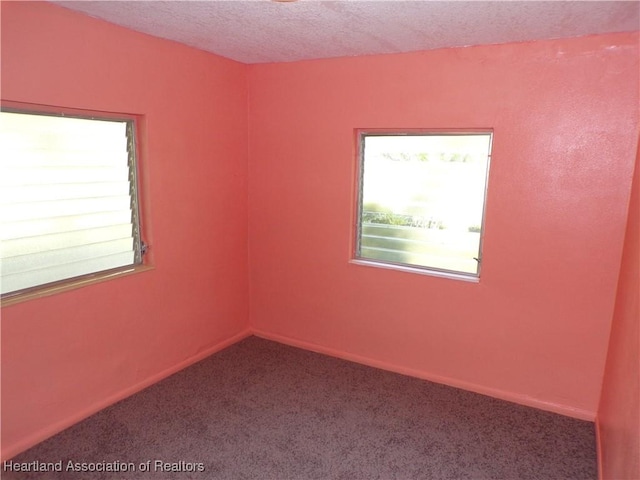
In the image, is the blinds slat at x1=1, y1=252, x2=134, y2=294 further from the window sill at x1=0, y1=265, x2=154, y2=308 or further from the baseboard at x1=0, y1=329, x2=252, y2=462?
the baseboard at x1=0, y1=329, x2=252, y2=462

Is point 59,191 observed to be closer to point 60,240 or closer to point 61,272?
point 60,240

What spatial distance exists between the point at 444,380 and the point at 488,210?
1.21 m

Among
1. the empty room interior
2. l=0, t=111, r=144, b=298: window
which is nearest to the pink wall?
the empty room interior

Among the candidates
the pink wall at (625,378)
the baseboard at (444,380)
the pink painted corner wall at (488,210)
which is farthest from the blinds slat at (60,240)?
the pink wall at (625,378)

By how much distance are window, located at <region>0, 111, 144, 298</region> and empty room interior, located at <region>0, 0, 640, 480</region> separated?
0.10ft

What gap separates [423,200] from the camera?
299cm

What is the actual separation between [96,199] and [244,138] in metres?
1.28

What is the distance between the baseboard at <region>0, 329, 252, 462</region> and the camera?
2.23 m

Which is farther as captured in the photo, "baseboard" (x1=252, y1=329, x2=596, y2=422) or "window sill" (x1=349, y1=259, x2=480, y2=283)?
"window sill" (x1=349, y1=259, x2=480, y2=283)

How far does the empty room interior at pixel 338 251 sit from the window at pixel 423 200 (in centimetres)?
2

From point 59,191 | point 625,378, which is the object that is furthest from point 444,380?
point 59,191

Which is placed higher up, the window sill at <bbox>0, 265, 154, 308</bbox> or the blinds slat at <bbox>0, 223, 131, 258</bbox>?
the blinds slat at <bbox>0, 223, 131, 258</bbox>

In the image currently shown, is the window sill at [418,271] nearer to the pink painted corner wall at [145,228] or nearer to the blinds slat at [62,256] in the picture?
the pink painted corner wall at [145,228]

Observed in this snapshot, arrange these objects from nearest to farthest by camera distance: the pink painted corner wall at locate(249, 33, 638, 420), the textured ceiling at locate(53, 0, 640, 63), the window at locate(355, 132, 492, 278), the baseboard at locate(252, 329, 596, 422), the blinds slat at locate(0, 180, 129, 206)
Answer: the textured ceiling at locate(53, 0, 640, 63) < the blinds slat at locate(0, 180, 129, 206) < the pink painted corner wall at locate(249, 33, 638, 420) < the baseboard at locate(252, 329, 596, 422) < the window at locate(355, 132, 492, 278)
